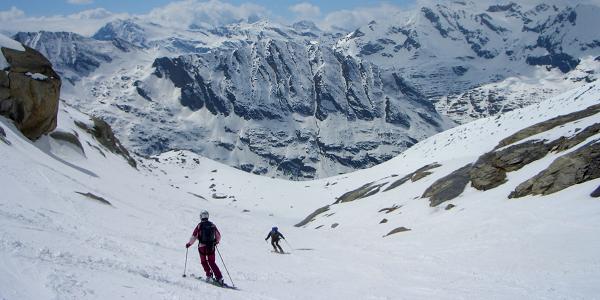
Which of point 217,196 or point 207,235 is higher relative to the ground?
point 207,235

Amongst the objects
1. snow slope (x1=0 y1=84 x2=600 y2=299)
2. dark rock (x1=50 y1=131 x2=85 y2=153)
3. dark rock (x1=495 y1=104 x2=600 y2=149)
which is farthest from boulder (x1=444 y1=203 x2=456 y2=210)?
dark rock (x1=50 y1=131 x2=85 y2=153)

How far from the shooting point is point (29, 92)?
151ft

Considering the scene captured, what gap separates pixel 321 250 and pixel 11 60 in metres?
30.9

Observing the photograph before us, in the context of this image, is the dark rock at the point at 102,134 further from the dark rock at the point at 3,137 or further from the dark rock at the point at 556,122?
the dark rock at the point at 556,122

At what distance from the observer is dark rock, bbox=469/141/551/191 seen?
40312 mm

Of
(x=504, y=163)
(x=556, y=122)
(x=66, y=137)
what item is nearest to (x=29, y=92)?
(x=66, y=137)

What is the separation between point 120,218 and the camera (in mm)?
28594

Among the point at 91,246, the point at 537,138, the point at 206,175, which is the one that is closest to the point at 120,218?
the point at 91,246

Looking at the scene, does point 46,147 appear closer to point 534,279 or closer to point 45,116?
point 45,116

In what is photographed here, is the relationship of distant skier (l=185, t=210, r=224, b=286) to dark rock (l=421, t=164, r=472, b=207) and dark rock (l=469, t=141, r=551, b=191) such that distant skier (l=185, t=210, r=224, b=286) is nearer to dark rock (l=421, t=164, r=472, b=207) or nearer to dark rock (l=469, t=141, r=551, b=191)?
dark rock (l=469, t=141, r=551, b=191)

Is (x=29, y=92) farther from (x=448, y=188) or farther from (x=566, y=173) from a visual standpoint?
(x=566, y=173)

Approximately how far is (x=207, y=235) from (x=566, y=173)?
23784mm

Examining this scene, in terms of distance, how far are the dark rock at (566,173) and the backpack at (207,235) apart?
74.6 ft

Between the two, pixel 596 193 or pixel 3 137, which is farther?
pixel 3 137
